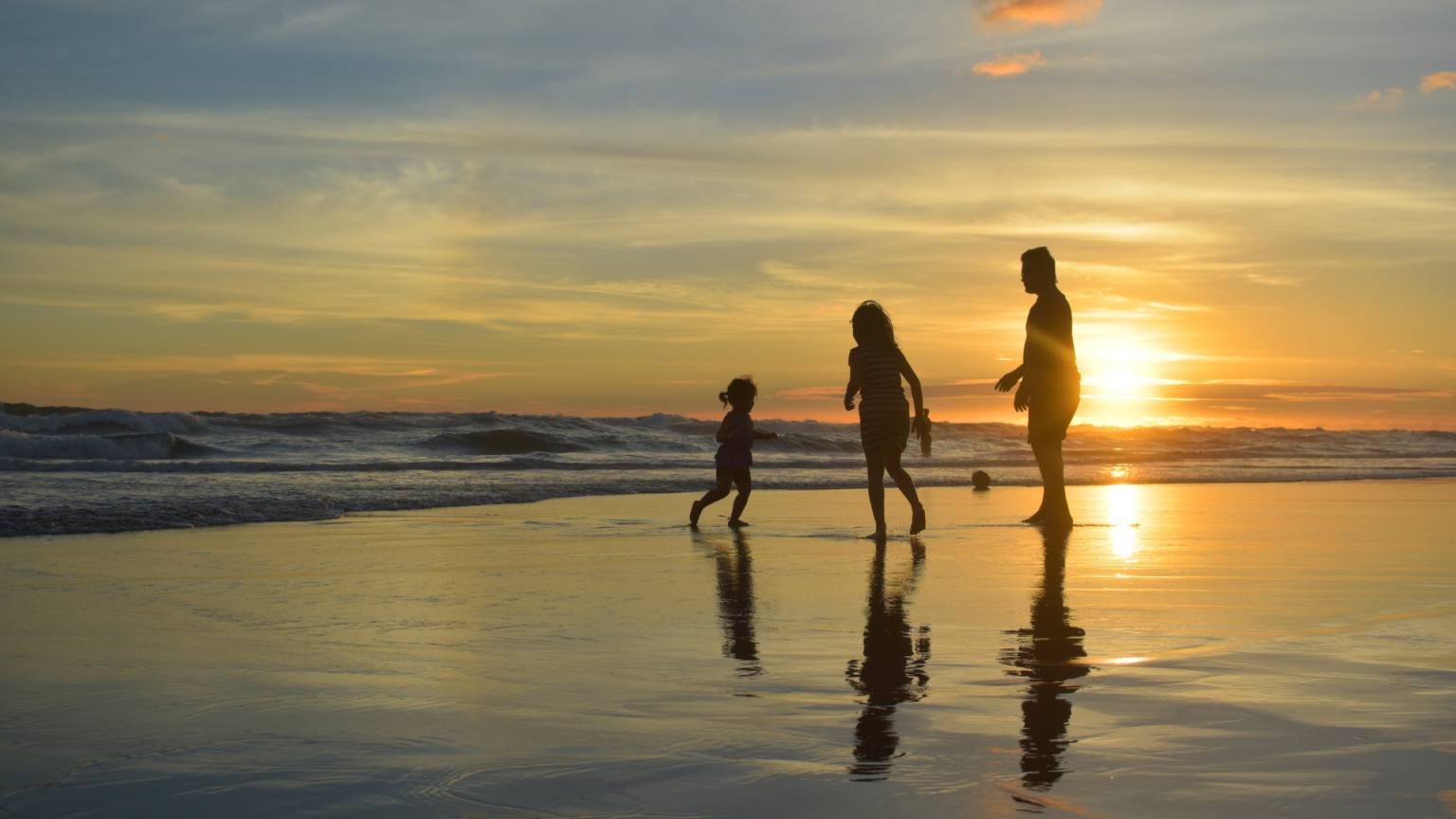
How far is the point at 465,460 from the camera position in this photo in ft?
71.4

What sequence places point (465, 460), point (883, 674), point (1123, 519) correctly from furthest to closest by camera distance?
point (465, 460)
point (1123, 519)
point (883, 674)

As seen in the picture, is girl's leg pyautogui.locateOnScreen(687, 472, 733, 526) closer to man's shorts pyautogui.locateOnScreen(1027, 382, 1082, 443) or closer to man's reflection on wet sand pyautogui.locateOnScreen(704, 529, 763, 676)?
man's reflection on wet sand pyautogui.locateOnScreen(704, 529, 763, 676)

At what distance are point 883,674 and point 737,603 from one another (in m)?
1.44

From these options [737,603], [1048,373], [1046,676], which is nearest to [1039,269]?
[1048,373]

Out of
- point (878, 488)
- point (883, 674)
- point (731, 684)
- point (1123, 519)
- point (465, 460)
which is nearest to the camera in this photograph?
point (731, 684)

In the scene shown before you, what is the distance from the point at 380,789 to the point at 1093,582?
3.77m

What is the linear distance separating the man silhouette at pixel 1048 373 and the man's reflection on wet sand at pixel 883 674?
11.5 ft

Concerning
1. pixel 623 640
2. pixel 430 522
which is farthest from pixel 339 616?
pixel 430 522

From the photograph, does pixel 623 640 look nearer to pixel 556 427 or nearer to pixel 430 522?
pixel 430 522

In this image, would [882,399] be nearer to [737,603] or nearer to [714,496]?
[714,496]

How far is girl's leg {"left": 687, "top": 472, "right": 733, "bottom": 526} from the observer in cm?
853

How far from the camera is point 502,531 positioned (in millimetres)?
7664

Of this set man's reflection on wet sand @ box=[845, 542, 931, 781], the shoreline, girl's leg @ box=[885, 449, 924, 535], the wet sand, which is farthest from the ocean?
man's reflection on wet sand @ box=[845, 542, 931, 781]

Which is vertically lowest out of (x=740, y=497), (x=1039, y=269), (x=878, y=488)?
(x=740, y=497)
